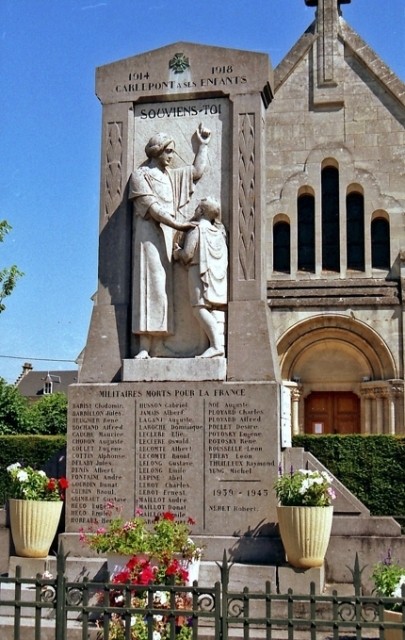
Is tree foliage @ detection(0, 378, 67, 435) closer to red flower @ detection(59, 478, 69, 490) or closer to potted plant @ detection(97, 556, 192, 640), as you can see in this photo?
red flower @ detection(59, 478, 69, 490)

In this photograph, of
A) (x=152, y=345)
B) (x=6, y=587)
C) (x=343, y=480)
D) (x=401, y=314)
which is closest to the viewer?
(x=6, y=587)

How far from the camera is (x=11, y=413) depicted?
80.2 ft

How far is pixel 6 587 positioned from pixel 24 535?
56cm

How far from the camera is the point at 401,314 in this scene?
76.5ft

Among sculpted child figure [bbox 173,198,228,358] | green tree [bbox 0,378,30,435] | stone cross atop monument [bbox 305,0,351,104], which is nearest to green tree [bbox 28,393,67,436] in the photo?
green tree [bbox 0,378,30,435]

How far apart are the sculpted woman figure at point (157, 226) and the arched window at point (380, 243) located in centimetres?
1505

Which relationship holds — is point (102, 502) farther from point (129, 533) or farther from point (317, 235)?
point (317, 235)

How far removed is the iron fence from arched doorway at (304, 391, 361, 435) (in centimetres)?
1656

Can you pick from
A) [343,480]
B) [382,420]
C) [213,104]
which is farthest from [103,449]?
[382,420]

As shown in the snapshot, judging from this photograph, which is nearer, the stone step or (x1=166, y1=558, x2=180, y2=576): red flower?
(x1=166, y1=558, x2=180, y2=576): red flower

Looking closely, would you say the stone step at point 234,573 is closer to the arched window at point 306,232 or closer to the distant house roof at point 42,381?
the arched window at point 306,232

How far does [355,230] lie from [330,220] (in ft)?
2.55

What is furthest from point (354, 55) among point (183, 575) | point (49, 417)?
point (183, 575)

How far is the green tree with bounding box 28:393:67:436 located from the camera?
2653 cm
